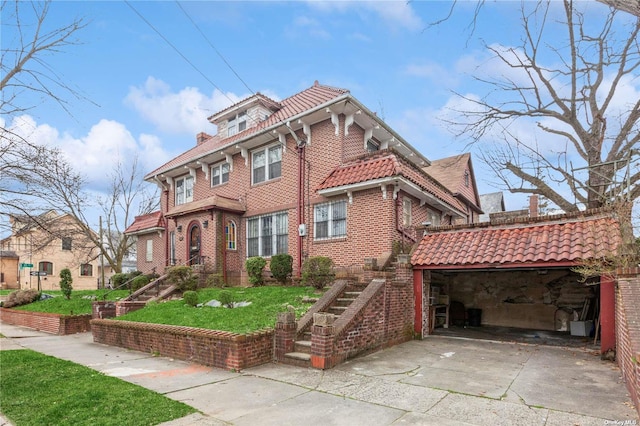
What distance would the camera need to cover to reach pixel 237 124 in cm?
1956

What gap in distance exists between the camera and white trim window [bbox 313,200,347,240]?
13695 millimetres

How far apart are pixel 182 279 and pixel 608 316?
13.6m

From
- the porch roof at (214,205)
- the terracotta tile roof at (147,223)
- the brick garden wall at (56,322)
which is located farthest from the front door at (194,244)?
the terracotta tile roof at (147,223)

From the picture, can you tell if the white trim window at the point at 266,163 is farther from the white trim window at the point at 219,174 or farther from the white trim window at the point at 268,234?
the white trim window at the point at 219,174

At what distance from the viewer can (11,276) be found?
146 ft

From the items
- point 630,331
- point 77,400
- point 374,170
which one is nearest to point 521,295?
point 374,170

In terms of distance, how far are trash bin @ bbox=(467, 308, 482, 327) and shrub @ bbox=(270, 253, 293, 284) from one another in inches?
288

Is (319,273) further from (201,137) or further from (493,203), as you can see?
(493,203)

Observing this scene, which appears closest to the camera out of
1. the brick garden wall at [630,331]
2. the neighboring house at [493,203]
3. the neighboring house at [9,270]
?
the brick garden wall at [630,331]

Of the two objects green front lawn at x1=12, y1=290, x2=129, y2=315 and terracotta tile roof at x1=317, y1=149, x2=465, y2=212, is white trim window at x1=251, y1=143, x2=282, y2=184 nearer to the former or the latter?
terracotta tile roof at x1=317, y1=149, x2=465, y2=212

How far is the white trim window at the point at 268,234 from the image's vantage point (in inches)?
612

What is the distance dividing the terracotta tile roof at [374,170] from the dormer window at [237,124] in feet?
24.2

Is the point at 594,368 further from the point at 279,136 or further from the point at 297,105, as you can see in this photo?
the point at 297,105

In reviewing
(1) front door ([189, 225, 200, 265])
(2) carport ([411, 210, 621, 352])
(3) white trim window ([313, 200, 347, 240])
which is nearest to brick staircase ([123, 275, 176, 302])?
(1) front door ([189, 225, 200, 265])
